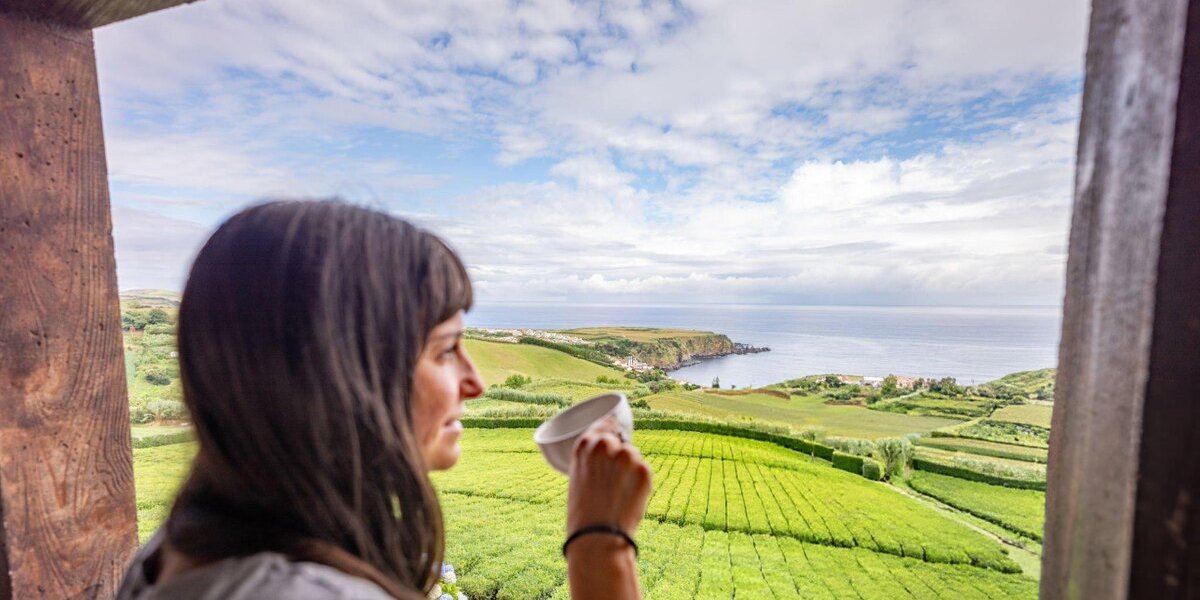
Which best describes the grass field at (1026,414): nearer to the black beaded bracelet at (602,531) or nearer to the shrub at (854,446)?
the shrub at (854,446)

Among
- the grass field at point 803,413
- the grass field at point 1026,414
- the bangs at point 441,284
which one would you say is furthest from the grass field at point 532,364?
the bangs at point 441,284

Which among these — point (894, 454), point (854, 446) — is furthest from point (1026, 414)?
point (854, 446)

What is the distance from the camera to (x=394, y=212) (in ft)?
1.97

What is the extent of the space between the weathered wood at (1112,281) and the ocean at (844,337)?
1154 mm

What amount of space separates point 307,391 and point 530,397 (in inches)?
74.5

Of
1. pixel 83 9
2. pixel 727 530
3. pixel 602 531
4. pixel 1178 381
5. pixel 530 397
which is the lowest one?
pixel 727 530

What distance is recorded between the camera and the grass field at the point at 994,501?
185 centimetres

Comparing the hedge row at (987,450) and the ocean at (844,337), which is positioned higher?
the ocean at (844,337)

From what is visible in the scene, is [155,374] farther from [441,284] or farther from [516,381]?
[441,284]

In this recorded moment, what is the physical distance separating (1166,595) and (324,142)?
2.08m

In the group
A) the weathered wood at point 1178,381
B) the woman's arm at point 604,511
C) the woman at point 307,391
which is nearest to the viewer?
the weathered wood at point 1178,381

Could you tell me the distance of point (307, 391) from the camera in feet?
1.63

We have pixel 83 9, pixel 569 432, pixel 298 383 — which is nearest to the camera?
pixel 298 383

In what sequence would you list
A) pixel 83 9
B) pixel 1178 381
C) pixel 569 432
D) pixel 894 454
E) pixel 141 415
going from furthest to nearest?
pixel 141 415 < pixel 894 454 < pixel 83 9 < pixel 569 432 < pixel 1178 381
